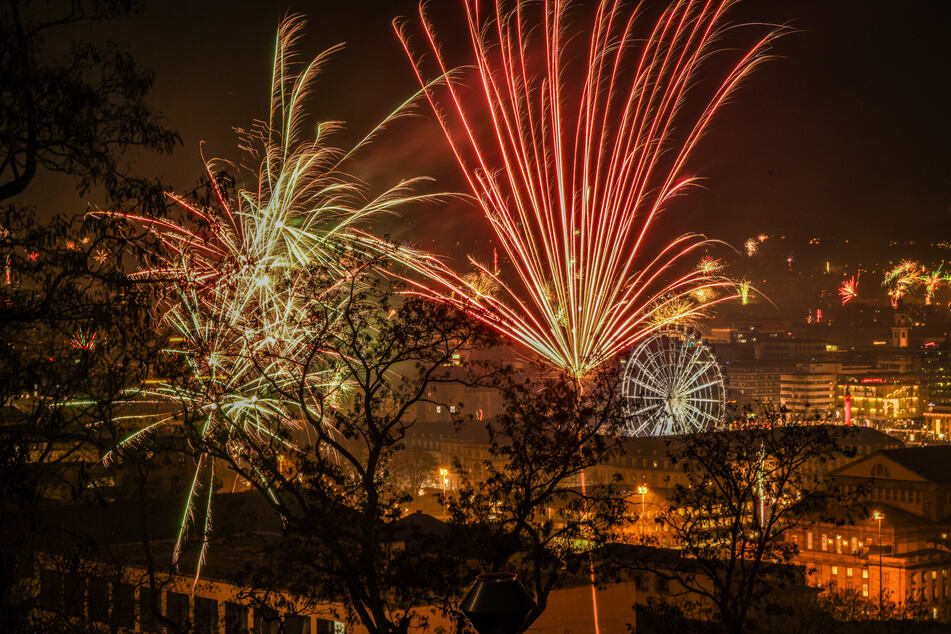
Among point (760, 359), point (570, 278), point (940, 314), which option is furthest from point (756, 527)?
point (940, 314)

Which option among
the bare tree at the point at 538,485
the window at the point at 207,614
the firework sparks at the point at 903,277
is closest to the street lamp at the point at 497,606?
the bare tree at the point at 538,485

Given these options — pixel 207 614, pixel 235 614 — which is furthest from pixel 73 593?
pixel 207 614

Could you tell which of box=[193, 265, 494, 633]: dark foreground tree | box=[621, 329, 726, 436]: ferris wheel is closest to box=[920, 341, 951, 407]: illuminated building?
box=[621, 329, 726, 436]: ferris wheel

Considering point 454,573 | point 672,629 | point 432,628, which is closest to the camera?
point 454,573

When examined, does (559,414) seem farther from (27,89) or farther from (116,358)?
(27,89)

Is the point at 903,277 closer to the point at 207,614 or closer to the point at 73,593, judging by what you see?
the point at 207,614

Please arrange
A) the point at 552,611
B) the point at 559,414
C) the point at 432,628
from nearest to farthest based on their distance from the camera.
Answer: the point at 559,414 < the point at 432,628 < the point at 552,611

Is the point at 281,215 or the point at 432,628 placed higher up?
the point at 281,215
